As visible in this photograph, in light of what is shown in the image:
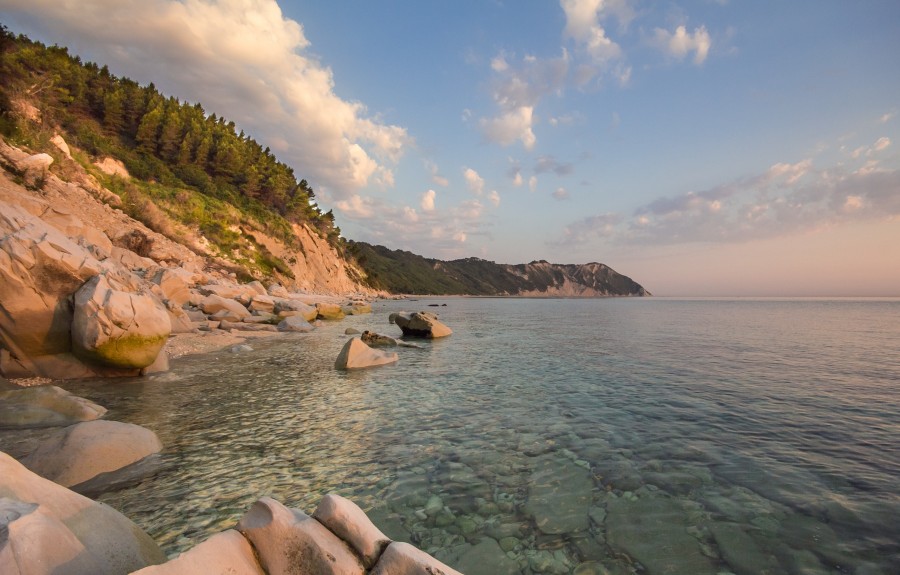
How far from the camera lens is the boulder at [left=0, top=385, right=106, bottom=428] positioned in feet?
26.0

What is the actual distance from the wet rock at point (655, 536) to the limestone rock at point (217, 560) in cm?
427

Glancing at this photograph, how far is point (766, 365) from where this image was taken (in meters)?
17.2

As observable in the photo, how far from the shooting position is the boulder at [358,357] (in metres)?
15.6

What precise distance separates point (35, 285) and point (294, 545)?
1289 cm

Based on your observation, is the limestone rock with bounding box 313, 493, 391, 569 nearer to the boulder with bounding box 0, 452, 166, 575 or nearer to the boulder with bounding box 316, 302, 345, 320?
the boulder with bounding box 0, 452, 166, 575

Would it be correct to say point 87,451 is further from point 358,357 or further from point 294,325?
point 294,325

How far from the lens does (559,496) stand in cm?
613

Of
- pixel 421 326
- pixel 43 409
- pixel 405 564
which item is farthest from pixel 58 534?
pixel 421 326

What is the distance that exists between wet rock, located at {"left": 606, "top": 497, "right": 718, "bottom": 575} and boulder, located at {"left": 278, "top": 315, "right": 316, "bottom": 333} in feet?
82.6

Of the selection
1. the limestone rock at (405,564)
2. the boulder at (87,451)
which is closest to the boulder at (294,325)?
the boulder at (87,451)

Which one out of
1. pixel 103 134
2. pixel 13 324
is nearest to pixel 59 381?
pixel 13 324

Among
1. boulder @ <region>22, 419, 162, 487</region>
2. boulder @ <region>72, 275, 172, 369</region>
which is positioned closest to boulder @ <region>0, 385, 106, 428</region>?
boulder @ <region>22, 419, 162, 487</region>

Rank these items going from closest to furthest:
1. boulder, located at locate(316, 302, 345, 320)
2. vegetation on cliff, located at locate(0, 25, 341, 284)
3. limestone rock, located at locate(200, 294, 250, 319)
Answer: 1. limestone rock, located at locate(200, 294, 250, 319)
2. boulder, located at locate(316, 302, 345, 320)
3. vegetation on cliff, located at locate(0, 25, 341, 284)

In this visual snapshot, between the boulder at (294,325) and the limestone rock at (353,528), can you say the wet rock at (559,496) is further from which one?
the boulder at (294,325)
